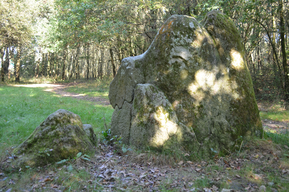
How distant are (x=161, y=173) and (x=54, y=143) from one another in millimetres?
2522

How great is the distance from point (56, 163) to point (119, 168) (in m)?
1.38

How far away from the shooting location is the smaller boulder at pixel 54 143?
4.41m

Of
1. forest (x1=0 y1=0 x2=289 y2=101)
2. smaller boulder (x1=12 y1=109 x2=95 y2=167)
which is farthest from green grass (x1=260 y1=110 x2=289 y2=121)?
smaller boulder (x1=12 y1=109 x2=95 y2=167)

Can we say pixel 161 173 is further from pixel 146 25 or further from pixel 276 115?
pixel 146 25

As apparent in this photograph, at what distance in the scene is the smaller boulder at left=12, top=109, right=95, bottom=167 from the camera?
14.5 ft

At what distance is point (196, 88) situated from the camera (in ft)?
18.1

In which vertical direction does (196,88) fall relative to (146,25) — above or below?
below

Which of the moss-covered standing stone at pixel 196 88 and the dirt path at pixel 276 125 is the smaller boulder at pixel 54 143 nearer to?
the moss-covered standing stone at pixel 196 88

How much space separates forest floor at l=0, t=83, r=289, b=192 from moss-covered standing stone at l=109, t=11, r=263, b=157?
1.52ft

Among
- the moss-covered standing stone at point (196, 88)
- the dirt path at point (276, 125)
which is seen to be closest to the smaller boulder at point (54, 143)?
the moss-covered standing stone at point (196, 88)

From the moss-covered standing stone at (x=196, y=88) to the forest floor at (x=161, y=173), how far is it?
0.46m

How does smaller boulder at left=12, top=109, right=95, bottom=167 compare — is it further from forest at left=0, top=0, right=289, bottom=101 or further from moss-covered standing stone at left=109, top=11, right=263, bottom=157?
forest at left=0, top=0, right=289, bottom=101

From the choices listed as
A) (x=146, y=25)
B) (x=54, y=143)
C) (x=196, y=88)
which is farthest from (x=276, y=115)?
(x=146, y=25)

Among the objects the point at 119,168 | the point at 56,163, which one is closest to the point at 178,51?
the point at 119,168
